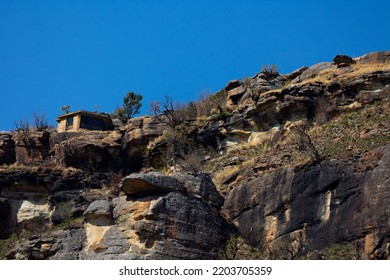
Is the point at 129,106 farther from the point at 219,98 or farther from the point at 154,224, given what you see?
the point at 154,224

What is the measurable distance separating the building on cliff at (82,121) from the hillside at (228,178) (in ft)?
13.8

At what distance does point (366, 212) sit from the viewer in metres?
33.6

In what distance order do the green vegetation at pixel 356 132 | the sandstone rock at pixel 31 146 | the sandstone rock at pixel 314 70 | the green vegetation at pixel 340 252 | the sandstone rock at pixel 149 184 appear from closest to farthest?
the green vegetation at pixel 340 252, the sandstone rock at pixel 149 184, the green vegetation at pixel 356 132, the sandstone rock at pixel 314 70, the sandstone rock at pixel 31 146

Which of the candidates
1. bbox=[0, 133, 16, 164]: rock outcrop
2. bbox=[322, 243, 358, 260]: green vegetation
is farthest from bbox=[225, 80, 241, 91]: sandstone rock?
bbox=[322, 243, 358, 260]: green vegetation

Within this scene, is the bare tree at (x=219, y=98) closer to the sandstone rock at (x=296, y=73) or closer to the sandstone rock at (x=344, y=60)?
the sandstone rock at (x=296, y=73)

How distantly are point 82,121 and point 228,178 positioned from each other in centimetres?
2300

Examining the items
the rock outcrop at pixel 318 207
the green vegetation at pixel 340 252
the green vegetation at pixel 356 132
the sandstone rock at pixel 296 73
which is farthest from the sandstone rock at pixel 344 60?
the green vegetation at pixel 340 252

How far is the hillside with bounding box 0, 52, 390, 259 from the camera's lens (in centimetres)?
3519

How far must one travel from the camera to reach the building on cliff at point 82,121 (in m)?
63.3

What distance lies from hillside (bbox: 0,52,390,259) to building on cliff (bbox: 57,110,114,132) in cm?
421

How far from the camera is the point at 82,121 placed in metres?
63.6

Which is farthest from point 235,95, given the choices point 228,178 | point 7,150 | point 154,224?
point 154,224

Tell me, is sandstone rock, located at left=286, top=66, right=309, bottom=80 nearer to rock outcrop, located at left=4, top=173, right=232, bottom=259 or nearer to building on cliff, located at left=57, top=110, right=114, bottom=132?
building on cliff, located at left=57, top=110, right=114, bottom=132
